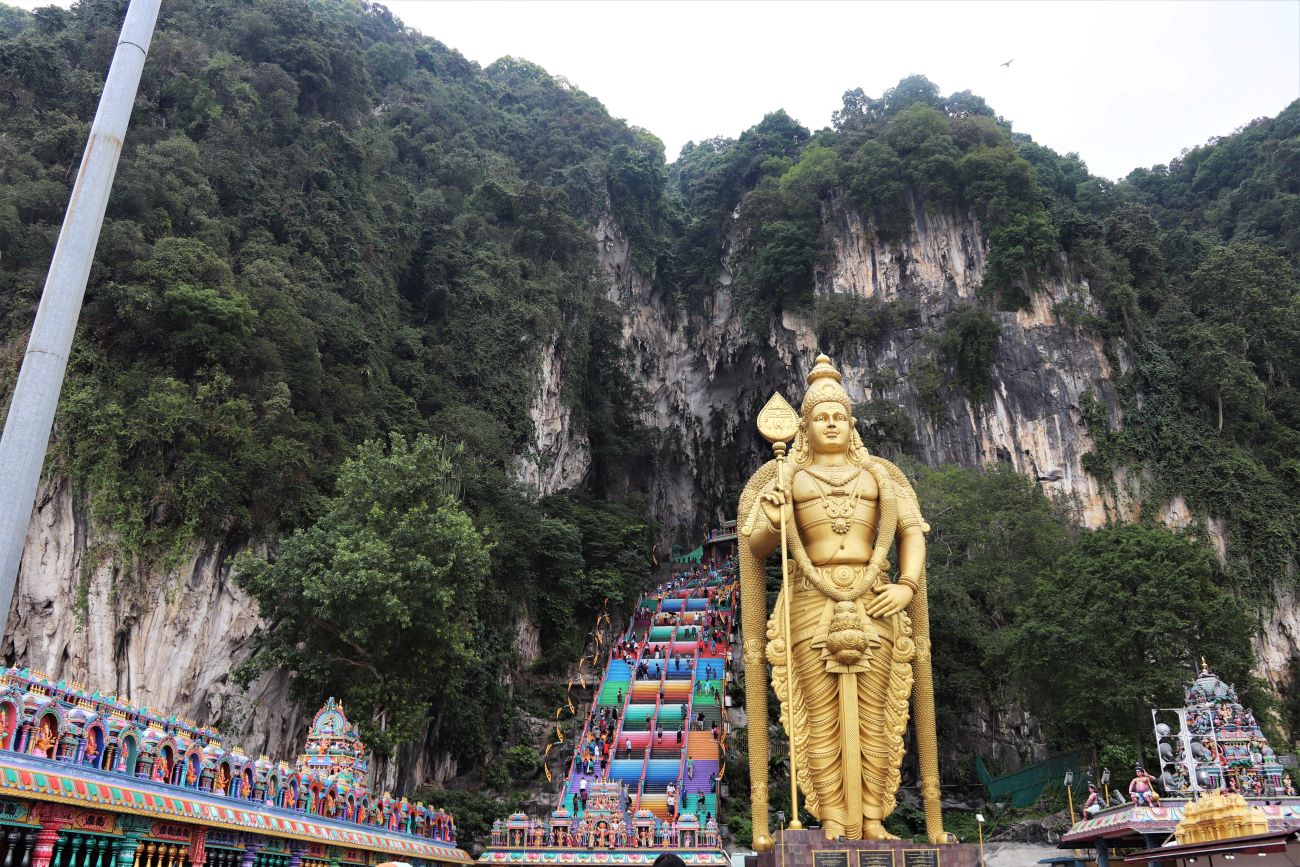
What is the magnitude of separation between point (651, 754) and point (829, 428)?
29.6ft

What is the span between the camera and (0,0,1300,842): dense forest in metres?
12.5

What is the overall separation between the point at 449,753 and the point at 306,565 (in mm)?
5200

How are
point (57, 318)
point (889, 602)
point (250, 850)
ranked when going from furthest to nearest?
point (889, 602)
point (250, 850)
point (57, 318)

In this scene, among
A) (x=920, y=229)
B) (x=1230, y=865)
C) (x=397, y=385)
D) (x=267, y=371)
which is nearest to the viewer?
(x=1230, y=865)

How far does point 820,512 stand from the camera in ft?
24.6

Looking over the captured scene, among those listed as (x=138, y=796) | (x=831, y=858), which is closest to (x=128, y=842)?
(x=138, y=796)

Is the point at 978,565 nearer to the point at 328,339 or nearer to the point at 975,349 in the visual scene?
the point at 975,349

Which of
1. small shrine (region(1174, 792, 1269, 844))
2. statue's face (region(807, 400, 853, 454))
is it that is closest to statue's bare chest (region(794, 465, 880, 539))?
statue's face (region(807, 400, 853, 454))

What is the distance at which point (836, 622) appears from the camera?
7.07 meters

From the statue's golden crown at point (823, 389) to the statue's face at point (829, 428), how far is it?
0.05m

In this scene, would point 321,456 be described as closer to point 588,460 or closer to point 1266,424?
point 588,460

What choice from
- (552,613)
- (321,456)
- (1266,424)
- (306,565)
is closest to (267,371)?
(321,456)

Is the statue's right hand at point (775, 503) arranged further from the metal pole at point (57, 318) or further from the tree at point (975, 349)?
the tree at point (975, 349)

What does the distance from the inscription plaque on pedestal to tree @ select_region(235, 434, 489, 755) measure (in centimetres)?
611
